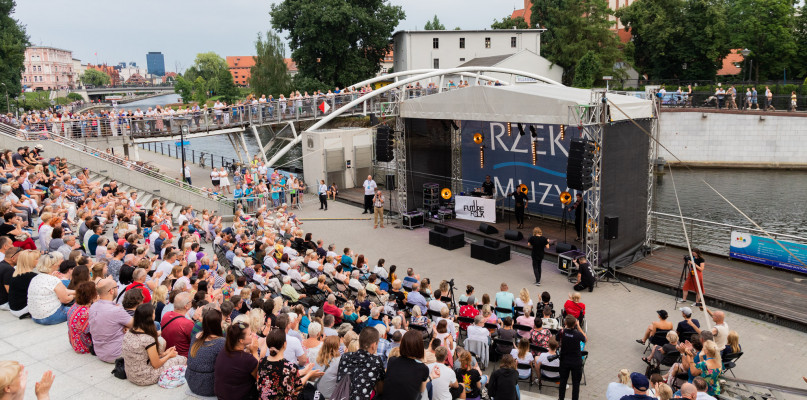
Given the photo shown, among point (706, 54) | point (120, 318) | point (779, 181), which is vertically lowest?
point (779, 181)

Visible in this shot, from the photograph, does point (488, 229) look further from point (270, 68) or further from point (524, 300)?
point (270, 68)

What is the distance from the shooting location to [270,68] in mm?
61531

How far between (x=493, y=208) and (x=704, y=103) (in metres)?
26.9

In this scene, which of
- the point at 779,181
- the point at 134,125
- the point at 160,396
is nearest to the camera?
the point at 160,396

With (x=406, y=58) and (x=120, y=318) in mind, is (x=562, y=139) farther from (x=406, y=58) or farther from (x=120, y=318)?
(x=406, y=58)

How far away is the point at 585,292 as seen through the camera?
13.3 meters

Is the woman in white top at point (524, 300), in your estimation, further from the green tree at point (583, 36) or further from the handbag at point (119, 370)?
the green tree at point (583, 36)

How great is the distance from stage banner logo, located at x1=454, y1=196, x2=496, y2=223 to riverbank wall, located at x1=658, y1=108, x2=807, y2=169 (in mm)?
23554

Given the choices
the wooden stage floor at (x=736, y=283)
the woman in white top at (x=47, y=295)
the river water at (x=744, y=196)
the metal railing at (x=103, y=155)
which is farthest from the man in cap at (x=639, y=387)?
the metal railing at (x=103, y=155)

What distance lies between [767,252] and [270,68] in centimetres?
5537

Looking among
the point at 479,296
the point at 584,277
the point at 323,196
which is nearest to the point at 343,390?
the point at 479,296

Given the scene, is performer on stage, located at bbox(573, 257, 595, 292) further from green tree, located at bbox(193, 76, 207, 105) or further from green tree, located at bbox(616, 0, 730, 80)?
green tree, located at bbox(193, 76, 207, 105)

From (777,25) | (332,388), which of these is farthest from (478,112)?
(777,25)

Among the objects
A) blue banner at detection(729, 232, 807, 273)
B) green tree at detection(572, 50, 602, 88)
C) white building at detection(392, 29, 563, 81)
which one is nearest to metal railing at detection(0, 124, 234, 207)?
blue banner at detection(729, 232, 807, 273)
